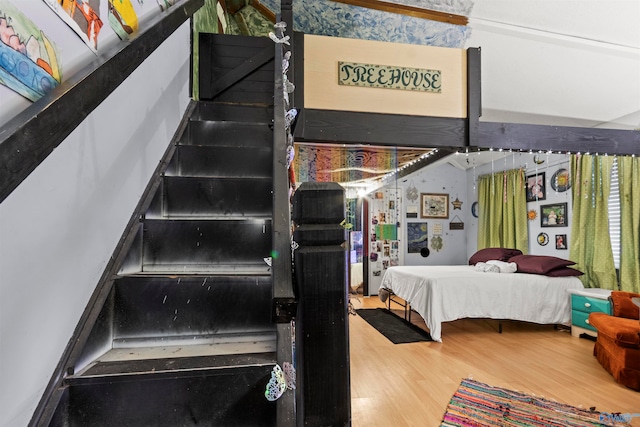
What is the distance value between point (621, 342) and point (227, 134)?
3.52 m

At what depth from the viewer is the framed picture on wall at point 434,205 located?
23.4 ft

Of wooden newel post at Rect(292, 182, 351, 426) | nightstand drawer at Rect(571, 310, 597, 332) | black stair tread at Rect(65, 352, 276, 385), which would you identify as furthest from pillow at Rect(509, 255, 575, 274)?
wooden newel post at Rect(292, 182, 351, 426)

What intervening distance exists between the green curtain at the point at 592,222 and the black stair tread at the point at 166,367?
5151 millimetres

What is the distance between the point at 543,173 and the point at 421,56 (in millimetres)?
4291

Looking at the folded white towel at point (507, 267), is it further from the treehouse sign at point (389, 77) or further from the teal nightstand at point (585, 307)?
the treehouse sign at point (389, 77)

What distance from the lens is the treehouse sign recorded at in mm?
2237

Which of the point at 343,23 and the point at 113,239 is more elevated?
the point at 343,23

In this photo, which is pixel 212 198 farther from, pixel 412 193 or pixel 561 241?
pixel 412 193

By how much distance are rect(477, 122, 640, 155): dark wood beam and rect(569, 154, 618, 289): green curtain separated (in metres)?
1.88

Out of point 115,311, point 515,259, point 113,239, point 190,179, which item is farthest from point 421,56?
point 515,259

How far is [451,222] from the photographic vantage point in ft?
23.7

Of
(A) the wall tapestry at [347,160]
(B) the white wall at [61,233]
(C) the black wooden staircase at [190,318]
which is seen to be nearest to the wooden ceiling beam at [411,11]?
(A) the wall tapestry at [347,160]

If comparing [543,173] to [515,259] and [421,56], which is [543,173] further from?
[421,56]

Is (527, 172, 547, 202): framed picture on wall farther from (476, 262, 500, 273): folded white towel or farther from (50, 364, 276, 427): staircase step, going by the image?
(50, 364, 276, 427): staircase step
